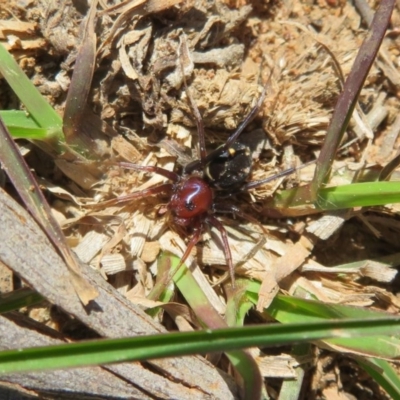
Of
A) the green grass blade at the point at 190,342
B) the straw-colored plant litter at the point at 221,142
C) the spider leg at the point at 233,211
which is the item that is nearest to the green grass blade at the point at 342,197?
the straw-colored plant litter at the point at 221,142

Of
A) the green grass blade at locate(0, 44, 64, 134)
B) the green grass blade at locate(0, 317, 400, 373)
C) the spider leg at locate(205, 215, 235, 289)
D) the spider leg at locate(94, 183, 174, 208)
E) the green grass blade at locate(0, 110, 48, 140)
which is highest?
the green grass blade at locate(0, 44, 64, 134)

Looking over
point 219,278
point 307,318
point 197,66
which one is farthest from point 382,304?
point 197,66

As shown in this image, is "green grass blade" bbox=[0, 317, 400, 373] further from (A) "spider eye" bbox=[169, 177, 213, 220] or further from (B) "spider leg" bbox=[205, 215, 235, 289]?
(A) "spider eye" bbox=[169, 177, 213, 220]

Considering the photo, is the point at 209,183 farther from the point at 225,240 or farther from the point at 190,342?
the point at 190,342

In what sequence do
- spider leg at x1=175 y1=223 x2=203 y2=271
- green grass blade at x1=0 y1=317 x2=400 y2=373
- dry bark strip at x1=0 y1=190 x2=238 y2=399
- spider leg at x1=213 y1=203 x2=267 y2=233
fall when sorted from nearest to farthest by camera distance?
green grass blade at x1=0 y1=317 x2=400 y2=373 < dry bark strip at x1=0 y1=190 x2=238 y2=399 < spider leg at x1=175 y1=223 x2=203 y2=271 < spider leg at x1=213 y1=203 x2=267 y2=233

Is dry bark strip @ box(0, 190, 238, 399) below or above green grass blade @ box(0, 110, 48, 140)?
below

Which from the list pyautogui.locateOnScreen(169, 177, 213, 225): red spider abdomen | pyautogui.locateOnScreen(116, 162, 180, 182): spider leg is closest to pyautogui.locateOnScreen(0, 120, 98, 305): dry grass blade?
pyautogui.locateOnScreen(116, 162, 180, 182): spider leg

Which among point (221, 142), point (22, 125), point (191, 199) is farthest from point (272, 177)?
point (22, 125)

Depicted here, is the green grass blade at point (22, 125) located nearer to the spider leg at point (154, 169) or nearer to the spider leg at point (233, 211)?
the spider leg at point (154, 169)
